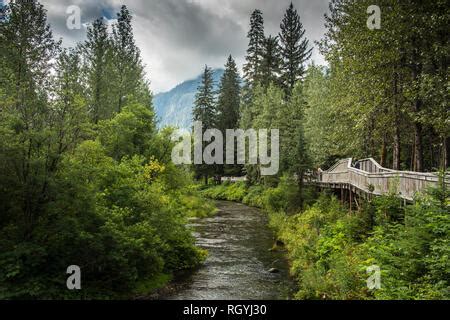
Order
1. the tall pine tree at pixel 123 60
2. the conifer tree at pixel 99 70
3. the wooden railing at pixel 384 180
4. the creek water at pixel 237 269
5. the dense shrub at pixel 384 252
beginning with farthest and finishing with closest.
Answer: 1. the tall pine tree at pixel 123 60
2. the conifer tree at pixel 99 70
3. the creek water at pixel 237 269
4. the wooden railing at pixel 384 180
5. the dense shrub at pixel 384 252

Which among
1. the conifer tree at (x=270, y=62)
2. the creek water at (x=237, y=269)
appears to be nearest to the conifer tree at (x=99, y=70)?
the creek water at (x=237, y=269)

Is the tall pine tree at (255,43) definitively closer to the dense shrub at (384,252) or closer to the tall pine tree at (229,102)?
the tall pine tree at (229,102)

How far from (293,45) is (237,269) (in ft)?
164

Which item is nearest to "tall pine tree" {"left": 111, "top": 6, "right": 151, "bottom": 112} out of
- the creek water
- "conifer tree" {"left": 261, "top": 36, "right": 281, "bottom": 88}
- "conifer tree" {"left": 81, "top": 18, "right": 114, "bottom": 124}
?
"conifer tree" {"left": 81, "top": 18, "right": 114, "bottom": 124}

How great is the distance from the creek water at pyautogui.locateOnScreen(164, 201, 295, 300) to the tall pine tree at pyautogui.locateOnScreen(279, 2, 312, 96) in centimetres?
3764

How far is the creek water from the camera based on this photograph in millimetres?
14141

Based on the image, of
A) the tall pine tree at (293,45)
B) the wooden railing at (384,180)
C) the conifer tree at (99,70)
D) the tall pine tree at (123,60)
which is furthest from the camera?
the tall pine tree at (293,45)

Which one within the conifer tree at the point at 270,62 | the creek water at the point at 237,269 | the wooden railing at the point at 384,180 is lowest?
the creek water at the point at 237,269

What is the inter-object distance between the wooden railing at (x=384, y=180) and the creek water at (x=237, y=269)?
6.12 m

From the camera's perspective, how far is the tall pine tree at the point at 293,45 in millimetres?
59281

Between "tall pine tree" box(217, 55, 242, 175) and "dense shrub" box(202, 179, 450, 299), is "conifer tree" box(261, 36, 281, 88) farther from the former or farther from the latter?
"dense shrub" box(202, 179, 450, 299)

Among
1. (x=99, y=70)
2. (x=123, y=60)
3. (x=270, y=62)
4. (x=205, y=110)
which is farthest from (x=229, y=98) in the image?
(x=99, y=70)

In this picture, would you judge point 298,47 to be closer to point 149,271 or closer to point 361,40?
point 361,40
